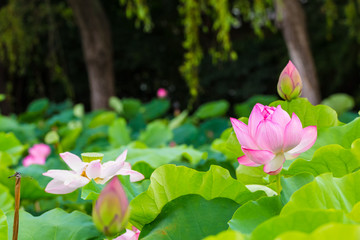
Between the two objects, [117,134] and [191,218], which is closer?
[191,218]

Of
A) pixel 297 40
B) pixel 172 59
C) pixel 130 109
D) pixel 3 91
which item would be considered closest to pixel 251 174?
pixel 130 109

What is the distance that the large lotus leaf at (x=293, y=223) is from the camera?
332mm

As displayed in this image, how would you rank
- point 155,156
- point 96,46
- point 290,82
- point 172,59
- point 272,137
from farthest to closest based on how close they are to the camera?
point 172,59 → point 96,46 → point 155,156 → point 290,82 → point 272,137

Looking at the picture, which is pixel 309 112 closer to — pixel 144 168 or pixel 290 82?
pixel 290 82

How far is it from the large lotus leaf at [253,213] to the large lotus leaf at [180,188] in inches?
2.3

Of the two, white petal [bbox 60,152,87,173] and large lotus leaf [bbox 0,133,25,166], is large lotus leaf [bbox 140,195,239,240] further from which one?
large lotus leaf [bbox 0,133,25,166]

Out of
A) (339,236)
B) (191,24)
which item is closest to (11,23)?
(191,24)

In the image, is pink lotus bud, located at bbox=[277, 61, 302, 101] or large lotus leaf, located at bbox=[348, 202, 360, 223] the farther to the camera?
pink lotus bud, located at bbox=[277, 61, 302, 101]

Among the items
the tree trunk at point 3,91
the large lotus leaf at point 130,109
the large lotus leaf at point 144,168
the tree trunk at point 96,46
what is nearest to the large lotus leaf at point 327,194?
the large lotus leaf at point 144,168

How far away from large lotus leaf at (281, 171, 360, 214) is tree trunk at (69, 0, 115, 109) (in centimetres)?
375

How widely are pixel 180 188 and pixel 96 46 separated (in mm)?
3691

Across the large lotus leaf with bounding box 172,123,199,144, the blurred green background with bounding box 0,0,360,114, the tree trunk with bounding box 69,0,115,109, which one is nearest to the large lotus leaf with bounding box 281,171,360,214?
the large lotus leaf with bounding box 172,123,199,144

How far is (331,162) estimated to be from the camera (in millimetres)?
548

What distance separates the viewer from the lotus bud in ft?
1.13
